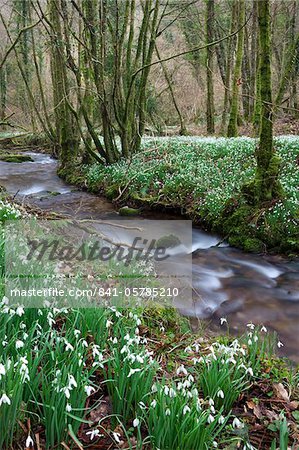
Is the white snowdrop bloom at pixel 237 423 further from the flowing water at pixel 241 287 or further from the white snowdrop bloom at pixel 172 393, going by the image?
the flowing water at pixel 241 287

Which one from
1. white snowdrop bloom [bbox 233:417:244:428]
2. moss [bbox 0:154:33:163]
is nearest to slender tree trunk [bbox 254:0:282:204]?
white snowdrop bloom [bbox 233:417:244:428]

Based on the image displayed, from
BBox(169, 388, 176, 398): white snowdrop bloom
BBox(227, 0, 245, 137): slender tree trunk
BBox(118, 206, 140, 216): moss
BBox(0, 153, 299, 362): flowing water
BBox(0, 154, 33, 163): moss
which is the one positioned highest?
BBox(227, 0, 245, 137): slender tree trunk

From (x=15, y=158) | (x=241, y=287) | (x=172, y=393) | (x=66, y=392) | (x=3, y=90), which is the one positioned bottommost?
(x=241, y=287)

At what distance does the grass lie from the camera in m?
8.10


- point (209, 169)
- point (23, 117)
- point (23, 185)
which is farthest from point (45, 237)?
point (23, 117)

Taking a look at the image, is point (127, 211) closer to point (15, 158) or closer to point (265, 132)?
point (265, 132)

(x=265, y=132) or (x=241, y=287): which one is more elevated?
(x=265, y=132)

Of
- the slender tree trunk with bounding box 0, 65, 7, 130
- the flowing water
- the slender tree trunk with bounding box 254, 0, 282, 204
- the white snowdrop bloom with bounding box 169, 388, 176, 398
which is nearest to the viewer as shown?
the white snowdrop bloom with bounding box 169, 388, 176, 398

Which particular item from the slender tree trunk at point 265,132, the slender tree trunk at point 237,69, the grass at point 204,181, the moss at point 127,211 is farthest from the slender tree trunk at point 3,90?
the slender tree trunk at point 265,132

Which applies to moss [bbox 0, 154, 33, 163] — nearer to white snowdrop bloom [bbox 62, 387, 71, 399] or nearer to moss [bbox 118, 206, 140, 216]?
moss [bbox 118, 206, 140, 216]

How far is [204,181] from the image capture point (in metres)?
10.4

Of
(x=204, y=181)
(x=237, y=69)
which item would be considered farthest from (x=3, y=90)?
(x=204, y=181)

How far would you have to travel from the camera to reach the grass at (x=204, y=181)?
26.6ft

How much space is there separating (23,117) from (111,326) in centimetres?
2871
